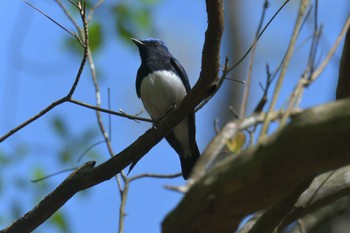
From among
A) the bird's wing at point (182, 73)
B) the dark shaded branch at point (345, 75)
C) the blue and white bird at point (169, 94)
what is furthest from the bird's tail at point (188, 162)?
the dark shaded branch at point (345, 75)

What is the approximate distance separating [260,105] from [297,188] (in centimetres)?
100

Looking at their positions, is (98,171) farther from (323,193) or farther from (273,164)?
(273,164)

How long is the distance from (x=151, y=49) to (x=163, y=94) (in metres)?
0.67

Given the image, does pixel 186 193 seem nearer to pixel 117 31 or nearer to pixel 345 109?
pixel 345 109

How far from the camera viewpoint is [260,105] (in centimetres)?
179

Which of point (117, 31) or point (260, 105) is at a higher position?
point (117, 31)

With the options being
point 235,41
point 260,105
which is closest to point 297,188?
point 260,105

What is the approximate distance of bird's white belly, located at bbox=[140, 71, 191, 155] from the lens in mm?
4910

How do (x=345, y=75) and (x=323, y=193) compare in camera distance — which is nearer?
(x=345, y=75)

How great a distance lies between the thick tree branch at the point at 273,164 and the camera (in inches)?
59.1

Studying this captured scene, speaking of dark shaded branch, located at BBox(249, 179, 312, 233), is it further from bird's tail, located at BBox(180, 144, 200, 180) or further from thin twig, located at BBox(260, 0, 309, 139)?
bird's tail, located at BBox(180, 144, 200, 180)

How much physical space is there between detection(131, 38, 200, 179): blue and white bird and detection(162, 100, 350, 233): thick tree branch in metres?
3.22

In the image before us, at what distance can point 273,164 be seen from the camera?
1520 millimetres

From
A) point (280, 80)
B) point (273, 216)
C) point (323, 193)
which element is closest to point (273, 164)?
point (280, 80)
